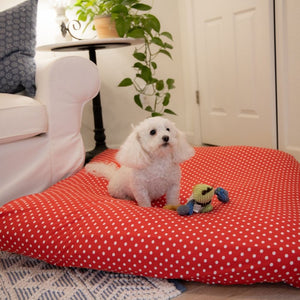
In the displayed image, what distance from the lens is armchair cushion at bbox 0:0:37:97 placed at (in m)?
1.95

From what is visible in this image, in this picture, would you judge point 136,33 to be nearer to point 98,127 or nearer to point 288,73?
point 98,127

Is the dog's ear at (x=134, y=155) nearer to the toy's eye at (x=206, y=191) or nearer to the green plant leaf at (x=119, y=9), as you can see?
the toy's eye at (x=206, y=191)

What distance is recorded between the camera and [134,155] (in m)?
1.44

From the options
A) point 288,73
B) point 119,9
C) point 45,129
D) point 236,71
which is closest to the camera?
point 45,129

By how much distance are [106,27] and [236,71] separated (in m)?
0.80

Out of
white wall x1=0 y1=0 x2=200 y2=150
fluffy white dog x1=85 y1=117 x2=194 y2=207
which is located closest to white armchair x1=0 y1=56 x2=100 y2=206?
fluffy white dog x1=85 y1=117 x2=194 y2=207

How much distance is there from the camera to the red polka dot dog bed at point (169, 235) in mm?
1086

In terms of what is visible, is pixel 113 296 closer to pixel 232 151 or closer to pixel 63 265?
pixel 63 265

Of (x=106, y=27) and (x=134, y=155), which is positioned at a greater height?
(x=106, y=27)

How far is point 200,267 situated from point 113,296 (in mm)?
242

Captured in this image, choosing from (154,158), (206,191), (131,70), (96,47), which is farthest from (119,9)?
(206,191)

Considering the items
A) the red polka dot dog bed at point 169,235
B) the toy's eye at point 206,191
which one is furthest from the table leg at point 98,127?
the toy's eye at point 206,191

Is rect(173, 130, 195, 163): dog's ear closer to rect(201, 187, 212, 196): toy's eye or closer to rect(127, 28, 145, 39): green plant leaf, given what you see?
rect(201, 187, 212, 196): toy's eye

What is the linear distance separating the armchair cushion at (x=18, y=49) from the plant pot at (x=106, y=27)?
41 centimetres
